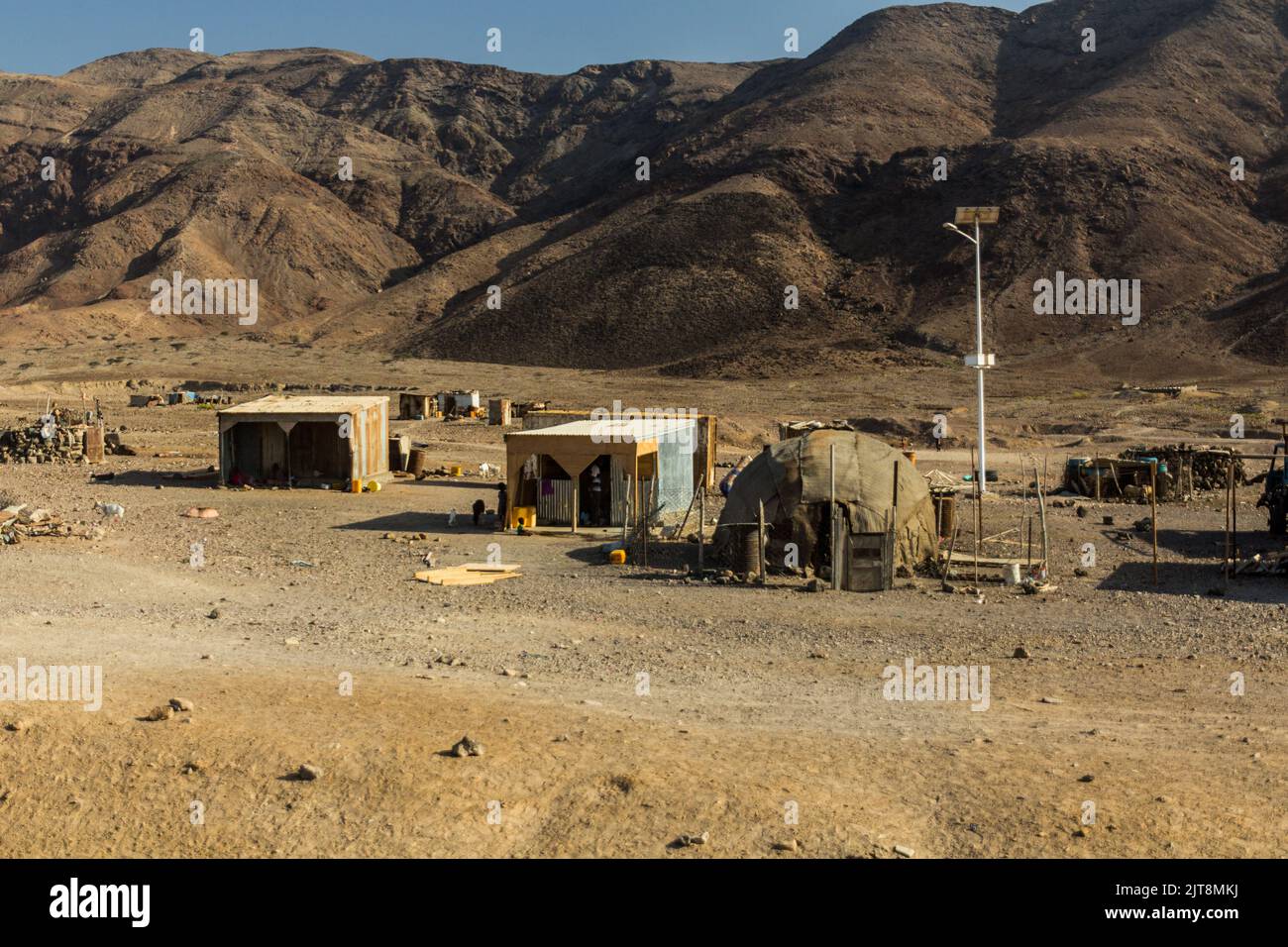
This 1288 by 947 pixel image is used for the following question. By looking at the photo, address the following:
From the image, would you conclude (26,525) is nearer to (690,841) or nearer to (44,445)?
(44,445)

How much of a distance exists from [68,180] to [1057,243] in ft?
354

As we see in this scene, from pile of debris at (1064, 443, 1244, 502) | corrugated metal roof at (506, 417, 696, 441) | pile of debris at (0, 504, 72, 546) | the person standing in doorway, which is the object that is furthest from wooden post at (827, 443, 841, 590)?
pile of debris at (0, 504, 72, 546)

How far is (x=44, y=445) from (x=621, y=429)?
19457 mm

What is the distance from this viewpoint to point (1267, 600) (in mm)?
16297

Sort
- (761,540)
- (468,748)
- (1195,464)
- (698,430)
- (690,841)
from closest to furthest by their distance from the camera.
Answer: (690,841), (468,748), (761,540), (698,430), (1195,464)

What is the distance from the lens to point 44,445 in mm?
34688

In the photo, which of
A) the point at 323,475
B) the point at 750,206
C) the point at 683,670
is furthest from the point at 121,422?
the point at 750,206

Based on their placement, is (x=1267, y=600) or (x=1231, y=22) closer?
(x=1267, y=600)

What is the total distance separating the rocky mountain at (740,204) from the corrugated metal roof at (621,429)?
50340 millimetres

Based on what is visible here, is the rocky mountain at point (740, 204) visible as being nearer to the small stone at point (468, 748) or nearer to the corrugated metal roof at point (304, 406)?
the corrugated metal roof at point (304, 406)

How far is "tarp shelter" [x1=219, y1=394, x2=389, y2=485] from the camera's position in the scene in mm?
30281

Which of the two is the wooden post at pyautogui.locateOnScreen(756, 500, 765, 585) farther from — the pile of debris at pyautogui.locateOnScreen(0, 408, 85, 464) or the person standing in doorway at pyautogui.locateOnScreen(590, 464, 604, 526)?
the pile of debris at pyautogui.locateOnScreen(0, 408, 85, 464)

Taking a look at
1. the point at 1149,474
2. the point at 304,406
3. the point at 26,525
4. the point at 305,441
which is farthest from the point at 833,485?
the point at 305,441

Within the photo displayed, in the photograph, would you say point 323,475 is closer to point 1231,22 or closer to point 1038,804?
point 1038,804
